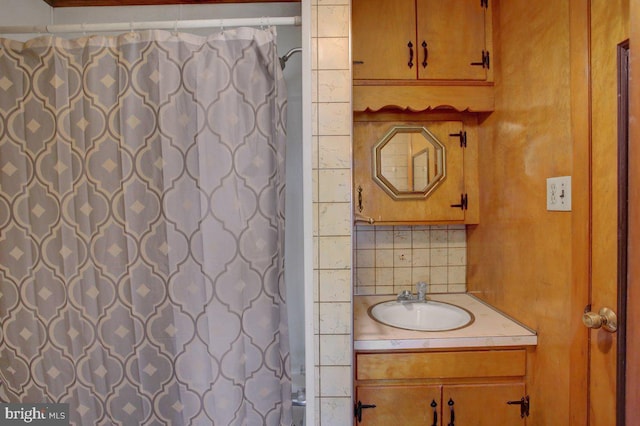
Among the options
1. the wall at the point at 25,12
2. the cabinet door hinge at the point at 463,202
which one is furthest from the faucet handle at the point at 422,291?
the wall at the point at 25,12

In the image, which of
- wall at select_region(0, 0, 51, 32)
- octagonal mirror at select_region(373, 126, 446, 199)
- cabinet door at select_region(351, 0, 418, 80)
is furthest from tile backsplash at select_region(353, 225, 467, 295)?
wall at select_region(0, 0, 51, 32)

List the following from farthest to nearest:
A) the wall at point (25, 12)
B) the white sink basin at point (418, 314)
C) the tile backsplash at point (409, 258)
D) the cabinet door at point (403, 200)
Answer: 1. the tile backsplash at point (409, 258)
2. the cabinet door at point (403, 200)
3. the white sink basin at point (418, 314)
4. the wall at point (25, 12)

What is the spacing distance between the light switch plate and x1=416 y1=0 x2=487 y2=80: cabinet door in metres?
0.62

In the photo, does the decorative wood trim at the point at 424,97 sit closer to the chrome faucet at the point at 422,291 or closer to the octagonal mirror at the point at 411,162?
the octagonal mirror at the point at 411,162

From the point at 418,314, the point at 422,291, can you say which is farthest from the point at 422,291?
the point at 418,314

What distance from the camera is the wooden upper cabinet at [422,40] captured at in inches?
55.4

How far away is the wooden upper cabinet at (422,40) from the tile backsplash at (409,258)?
0.76 metres

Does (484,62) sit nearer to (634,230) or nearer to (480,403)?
(634,230)

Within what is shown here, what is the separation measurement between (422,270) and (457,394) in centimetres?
63

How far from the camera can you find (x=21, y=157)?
1181 millimetres

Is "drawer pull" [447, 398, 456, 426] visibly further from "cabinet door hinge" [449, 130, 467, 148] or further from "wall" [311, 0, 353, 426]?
"cabinet door hinge" [449, 130, 467, 148]

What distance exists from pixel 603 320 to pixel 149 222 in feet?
4.80

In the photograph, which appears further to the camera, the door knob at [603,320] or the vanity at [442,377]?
the vanity at [442,377]

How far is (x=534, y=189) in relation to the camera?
3.85 feet
